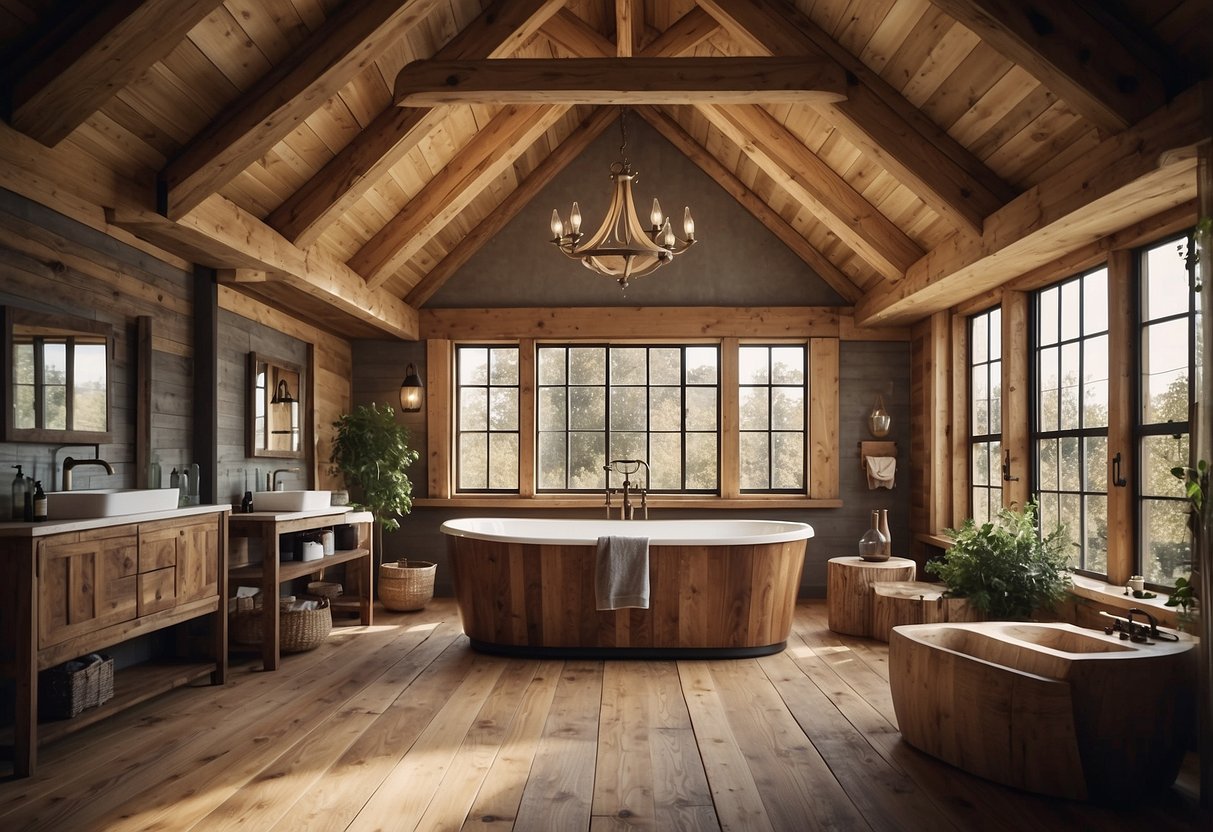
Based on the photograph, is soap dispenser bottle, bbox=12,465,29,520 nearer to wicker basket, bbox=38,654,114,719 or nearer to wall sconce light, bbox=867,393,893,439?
wicker basket, bbox=38,654,114,719

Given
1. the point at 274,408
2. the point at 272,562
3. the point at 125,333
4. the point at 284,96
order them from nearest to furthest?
the point at 284,96 < the point at 125,333 < the point at 272,562 < the point at 274,408

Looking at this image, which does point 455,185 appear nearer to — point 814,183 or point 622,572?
point 814,183

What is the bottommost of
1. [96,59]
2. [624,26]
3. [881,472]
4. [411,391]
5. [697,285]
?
[881,472]

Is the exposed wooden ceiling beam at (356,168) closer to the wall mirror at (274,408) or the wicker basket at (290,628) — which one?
the wall mirror at (274,408)

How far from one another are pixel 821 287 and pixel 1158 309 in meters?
3.36

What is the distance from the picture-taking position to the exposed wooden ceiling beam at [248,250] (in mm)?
4230

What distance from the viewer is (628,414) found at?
24.5ft

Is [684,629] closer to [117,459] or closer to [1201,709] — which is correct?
[1201,709]

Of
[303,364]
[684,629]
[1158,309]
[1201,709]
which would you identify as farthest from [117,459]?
[1158,309]

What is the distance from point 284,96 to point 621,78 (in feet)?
4.86

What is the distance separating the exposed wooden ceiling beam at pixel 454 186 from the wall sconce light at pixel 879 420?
3.35m

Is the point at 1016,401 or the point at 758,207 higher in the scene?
the point at 758,207

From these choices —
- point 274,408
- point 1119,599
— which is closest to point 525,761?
point 1119,599

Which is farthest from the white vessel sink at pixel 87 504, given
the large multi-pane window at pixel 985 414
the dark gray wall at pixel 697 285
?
the large multi-pane window at pixel 985 414
